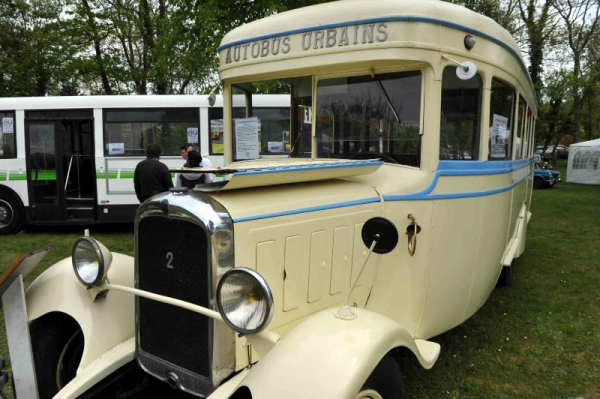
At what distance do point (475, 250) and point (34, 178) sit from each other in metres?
Result: 8.91

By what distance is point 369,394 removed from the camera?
7.02 ft

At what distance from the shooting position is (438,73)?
2.96 meters

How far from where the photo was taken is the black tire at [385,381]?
7.06ft

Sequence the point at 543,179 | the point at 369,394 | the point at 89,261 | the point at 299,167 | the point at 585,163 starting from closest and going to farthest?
the point at 369,394
the point at 299,167
the point at 89,261
the point at 543,179
the point at 585,163

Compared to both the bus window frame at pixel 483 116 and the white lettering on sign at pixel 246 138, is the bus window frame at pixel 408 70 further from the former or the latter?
the white lettering on sign at pixel 246 138

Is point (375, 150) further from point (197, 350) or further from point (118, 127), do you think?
point (118, 127)

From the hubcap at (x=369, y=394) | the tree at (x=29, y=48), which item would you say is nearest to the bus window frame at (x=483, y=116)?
the hubcap at (x=369, y=394)

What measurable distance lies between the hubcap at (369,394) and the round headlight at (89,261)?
1.53 meters

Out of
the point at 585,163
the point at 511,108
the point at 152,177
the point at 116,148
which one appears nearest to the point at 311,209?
the point at 511,108

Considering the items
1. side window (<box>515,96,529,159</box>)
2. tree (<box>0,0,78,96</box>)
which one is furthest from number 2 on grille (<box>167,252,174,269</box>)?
tree (<box>0,0,78,96</box>)

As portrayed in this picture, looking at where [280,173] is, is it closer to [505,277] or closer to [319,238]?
[319,238]

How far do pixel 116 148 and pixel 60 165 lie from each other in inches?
47.6

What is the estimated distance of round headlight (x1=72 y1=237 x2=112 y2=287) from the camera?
8.41ft

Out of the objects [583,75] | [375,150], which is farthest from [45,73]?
[583,75]
